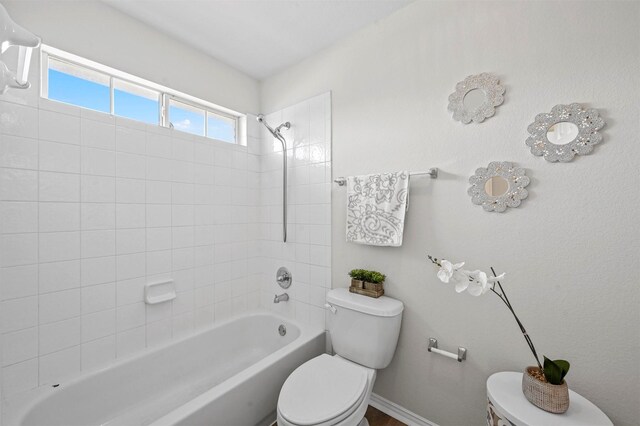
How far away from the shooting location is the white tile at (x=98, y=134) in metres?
1.46

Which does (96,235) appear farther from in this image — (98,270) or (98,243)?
(98,270)

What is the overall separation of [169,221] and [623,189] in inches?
89.5

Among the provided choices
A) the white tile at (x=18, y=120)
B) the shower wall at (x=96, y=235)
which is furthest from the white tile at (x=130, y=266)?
the white tile at (x=18, y=120)

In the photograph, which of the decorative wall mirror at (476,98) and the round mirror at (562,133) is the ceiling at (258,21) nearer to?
the decorative wall mirror at (476,98)

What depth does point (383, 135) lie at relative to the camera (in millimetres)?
1662

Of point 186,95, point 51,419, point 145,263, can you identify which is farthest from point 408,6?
point 51,419

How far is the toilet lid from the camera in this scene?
1.12 meters

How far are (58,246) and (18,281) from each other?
0.20 m

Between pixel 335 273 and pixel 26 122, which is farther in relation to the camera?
pixel 335 273

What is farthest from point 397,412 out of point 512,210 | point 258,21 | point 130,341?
point 258,21

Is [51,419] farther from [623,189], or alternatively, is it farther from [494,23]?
[494,23]

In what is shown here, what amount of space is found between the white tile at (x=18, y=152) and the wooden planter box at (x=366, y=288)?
1755 mm

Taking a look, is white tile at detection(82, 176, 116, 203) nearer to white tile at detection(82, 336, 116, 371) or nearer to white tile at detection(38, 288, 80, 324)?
white tile at detection(38, 288, 80, 324)

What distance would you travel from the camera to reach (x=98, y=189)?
4.91 ft
